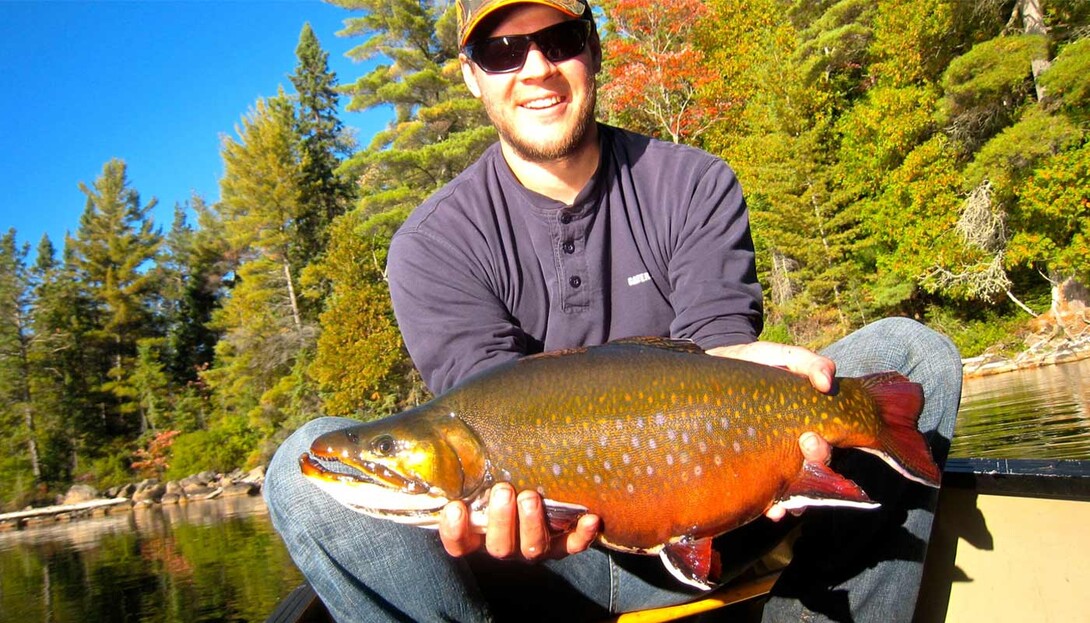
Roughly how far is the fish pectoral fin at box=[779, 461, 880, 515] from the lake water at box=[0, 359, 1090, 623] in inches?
200

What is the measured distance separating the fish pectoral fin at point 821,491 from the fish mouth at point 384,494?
886mm

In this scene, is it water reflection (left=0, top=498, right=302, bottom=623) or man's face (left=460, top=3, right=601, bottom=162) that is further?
water reflection (left=0, top=498, right=302, bottom=623)

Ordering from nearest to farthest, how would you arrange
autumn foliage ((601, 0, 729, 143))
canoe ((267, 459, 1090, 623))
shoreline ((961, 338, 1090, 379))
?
canoe ((267, 459, 1090, 623)) → shoreline ((961, 338, 1090, 379)) → autumn foliage ((601, 0, 729, 143))

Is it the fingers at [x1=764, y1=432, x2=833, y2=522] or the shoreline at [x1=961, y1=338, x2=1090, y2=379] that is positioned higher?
the fingers at [x1=764, y1=432, x2=833, y2=522]

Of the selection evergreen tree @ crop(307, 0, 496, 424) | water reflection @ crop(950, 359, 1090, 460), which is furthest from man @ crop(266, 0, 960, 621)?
evergreen tree @ crop(307, 0, 496, 424)

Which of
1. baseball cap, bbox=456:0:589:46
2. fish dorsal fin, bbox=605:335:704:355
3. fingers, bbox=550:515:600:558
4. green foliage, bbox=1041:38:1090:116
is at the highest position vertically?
green foliage, bbox=1041:38:1090:116

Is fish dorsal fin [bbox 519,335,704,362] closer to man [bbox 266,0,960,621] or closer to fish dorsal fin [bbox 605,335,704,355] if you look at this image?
fish dorsal fin [bbox 605,335,704,355]

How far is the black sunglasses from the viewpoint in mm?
2891

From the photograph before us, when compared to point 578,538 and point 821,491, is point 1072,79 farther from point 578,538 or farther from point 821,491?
point 578,538

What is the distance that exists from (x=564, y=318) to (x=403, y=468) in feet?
3.68

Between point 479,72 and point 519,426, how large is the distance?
5.81ft

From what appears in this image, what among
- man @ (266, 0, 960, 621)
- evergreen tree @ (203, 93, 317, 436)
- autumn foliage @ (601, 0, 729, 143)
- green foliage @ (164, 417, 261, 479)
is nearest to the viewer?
man @ (266, 0, 960, 621)

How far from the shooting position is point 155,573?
1335 centimetres

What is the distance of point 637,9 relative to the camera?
27.7 m
